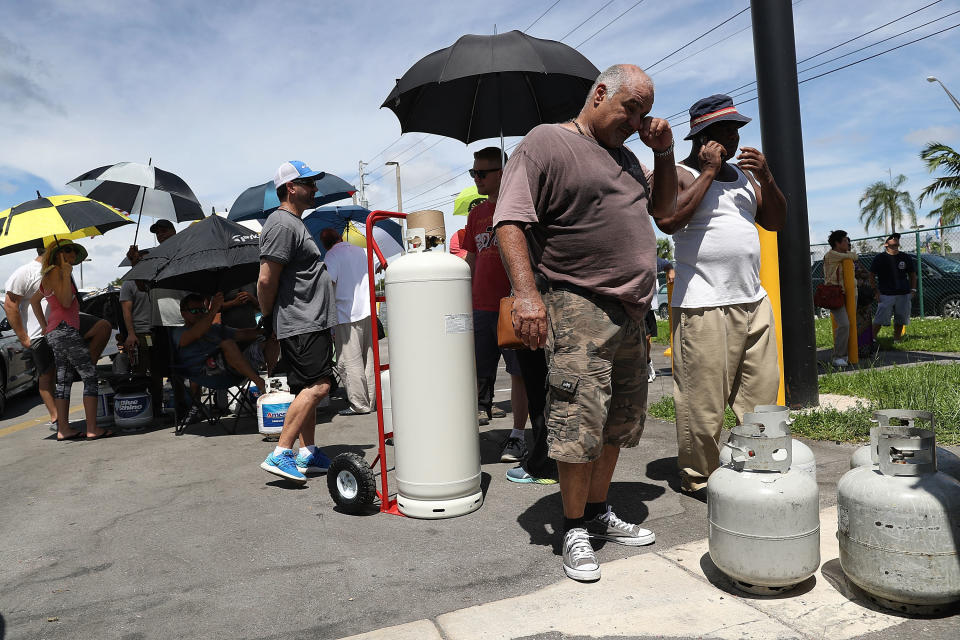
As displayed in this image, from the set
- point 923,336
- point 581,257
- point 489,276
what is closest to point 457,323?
point 581,257

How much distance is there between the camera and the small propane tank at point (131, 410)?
7.46 m

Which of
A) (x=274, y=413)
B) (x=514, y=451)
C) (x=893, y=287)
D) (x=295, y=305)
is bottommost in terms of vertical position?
(x=514, y=451)

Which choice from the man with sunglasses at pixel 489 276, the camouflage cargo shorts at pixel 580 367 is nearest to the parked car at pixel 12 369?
the man with sunglasses at pixel 489 276

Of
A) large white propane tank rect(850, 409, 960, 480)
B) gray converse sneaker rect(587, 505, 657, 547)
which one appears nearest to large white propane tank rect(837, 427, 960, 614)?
large white propane tank rect(850, 409, 960, 480)

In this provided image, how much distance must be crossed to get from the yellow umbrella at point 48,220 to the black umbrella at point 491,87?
3.31m

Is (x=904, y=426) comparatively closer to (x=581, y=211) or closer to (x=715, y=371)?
(x=715, y=371)

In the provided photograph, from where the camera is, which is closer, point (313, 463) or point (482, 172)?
point (482, 172)

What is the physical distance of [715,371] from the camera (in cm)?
370

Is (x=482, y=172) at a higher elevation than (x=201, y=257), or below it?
higher

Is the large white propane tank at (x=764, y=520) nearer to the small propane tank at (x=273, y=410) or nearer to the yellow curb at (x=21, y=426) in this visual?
the small propane tank at (x=273, y=410)

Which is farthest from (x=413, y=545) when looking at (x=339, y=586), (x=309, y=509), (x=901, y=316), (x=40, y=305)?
(x=901, y=316)

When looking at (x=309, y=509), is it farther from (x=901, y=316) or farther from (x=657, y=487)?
A: (x=901, y=316)

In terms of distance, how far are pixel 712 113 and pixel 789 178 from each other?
2.47 m

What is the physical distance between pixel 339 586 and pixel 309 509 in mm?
1213
